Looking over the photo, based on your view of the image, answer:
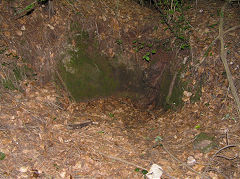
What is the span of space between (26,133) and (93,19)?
2.77m

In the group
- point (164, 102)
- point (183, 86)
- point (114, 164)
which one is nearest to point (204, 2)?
point (183, 86)

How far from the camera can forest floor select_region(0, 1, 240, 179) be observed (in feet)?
8.47

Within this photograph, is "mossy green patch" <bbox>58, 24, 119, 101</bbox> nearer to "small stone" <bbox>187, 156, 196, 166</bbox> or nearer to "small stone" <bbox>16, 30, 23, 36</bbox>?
"small stone" <bbox>16, 30, 23, 36</bbox>

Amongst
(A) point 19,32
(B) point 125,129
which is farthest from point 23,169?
(A) point 19,32

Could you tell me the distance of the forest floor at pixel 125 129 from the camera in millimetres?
2582

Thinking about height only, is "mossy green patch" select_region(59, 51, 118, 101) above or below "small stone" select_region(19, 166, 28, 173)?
above

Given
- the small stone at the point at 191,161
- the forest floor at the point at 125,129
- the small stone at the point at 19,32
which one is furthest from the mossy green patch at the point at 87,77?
the small stone at the point at 191,161

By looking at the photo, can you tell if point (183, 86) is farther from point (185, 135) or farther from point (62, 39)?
point (62, 39)

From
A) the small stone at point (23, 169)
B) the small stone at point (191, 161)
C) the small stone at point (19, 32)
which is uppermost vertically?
the small stone at point (19, 32)

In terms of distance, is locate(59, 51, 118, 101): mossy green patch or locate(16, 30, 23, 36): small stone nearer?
locate(16, 30, 23, 36): small stone

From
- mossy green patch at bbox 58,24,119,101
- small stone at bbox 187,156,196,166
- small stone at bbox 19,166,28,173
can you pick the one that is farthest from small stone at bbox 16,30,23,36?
small stone at bbox 187,156,196,166

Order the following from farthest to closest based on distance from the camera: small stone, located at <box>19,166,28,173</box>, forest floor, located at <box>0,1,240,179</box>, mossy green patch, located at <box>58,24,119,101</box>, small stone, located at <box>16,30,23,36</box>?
mossy green patch, located at <box>58,24,119,101</box> < small stone, located at <box>16,30,23,36</box> < forest floor, located at <box>0,1,240,179</box> < small stone, located at <box>19,166,28,173</box>

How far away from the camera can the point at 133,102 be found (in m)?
4.61

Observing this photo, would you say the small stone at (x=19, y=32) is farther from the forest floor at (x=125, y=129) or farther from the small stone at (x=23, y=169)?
the small stone at (x=23, y=169)
